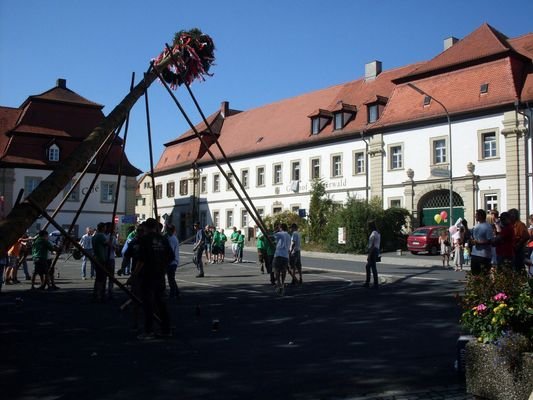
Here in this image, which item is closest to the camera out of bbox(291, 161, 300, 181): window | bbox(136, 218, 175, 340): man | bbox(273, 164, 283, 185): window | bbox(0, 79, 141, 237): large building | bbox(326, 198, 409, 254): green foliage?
bbox(136, 218, 175, 340): man

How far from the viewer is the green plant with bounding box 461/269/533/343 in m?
5.57

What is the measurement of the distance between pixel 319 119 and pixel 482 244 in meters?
35.3

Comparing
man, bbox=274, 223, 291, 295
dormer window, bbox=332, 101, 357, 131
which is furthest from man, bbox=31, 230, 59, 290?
dormer window, bbox=332, 101, 357, 131

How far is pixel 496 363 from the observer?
5.48 meters

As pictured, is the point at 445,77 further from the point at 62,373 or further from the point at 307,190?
the point at 62,373

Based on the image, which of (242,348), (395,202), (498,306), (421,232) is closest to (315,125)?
(395,202)

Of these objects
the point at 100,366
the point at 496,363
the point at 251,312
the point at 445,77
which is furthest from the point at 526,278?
the point at 445,77

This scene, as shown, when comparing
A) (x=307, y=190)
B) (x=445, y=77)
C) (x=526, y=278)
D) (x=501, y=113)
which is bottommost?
(x=526, y=278)

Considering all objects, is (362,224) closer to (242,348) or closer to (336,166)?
(336,166)

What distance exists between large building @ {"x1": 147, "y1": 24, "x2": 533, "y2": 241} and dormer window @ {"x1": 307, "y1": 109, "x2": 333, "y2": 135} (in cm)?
8

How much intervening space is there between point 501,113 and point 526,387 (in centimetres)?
3035

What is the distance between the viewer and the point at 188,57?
1080 cm

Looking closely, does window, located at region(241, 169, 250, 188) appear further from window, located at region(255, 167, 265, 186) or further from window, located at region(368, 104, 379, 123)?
window, located at region(368, 104, 379, 123)

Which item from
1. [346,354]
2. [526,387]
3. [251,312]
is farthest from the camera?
[251,312]
